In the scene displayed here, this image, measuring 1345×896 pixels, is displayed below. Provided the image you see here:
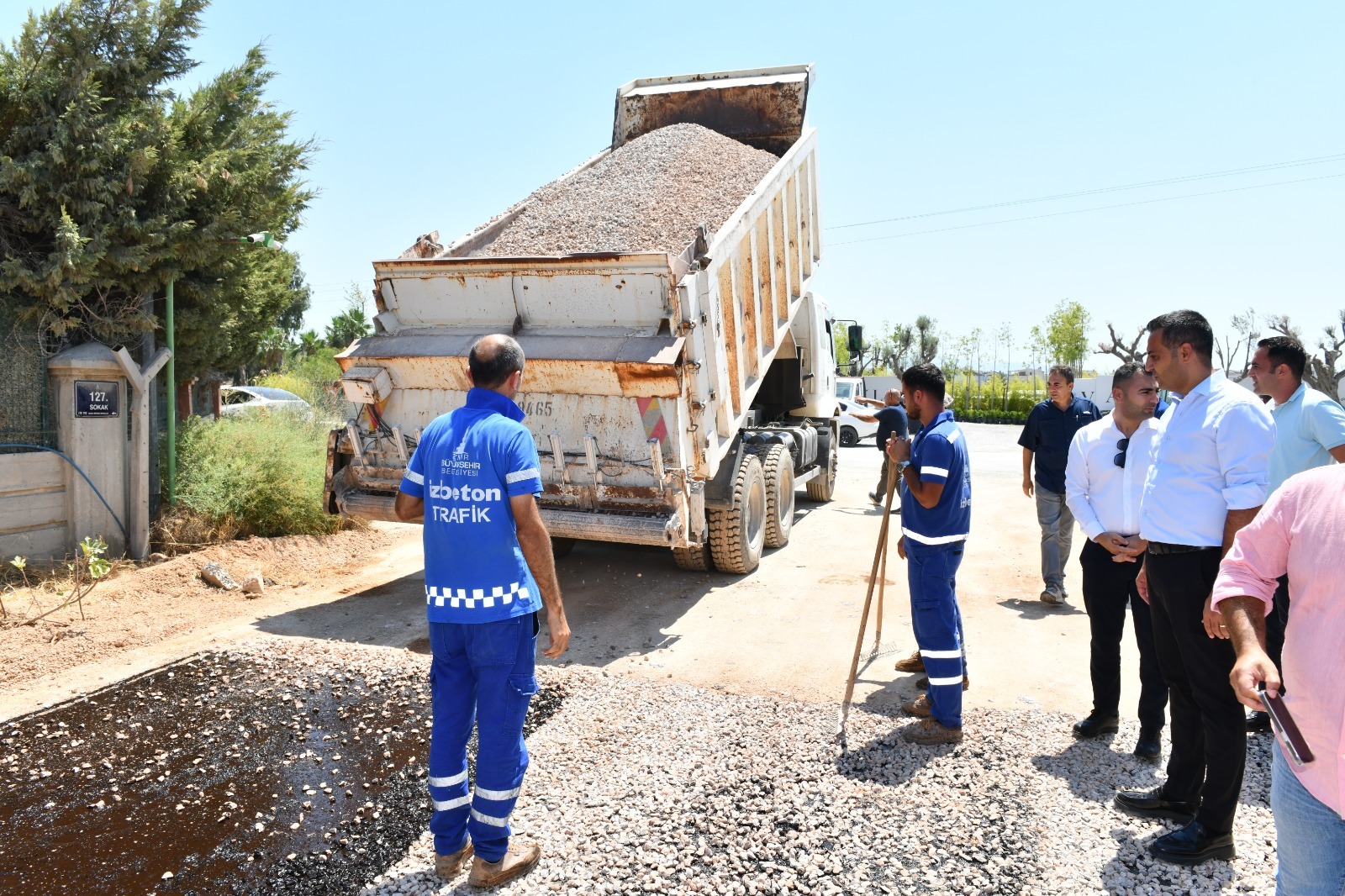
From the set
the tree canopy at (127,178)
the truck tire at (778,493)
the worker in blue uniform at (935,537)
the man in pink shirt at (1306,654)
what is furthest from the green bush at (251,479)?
the man in pink shirt at (1306,654)

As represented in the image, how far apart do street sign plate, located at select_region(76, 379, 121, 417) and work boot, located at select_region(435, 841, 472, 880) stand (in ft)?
19.7

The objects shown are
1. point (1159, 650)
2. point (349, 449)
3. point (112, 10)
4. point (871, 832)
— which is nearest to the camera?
point (871, 832)

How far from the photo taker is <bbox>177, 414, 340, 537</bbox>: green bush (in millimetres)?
7953

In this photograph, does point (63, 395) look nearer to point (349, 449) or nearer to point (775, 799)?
point (349, 449)

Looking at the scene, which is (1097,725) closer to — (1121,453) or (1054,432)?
(1121,453)

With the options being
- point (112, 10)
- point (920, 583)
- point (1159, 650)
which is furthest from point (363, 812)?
point (112, 10)

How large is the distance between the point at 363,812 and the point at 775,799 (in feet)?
5.38

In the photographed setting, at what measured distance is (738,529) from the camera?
274 inches

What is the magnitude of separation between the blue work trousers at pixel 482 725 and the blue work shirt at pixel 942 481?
1.99 metres

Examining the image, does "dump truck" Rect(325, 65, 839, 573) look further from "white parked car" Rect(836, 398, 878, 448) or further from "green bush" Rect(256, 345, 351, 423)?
"white parked car" Rect(836, 398, 878, 448)

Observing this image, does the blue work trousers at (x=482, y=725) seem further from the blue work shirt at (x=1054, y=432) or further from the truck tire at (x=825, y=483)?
the truck tire at (x=825, y=483)

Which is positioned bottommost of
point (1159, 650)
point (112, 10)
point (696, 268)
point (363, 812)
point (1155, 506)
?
point (363, 812)

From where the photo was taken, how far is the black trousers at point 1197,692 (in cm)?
293

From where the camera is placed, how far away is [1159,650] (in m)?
3.32
